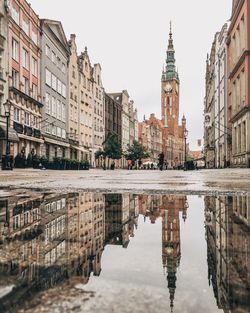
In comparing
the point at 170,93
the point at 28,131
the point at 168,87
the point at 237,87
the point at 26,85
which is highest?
the point at 168,87

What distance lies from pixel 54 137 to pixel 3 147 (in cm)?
1381

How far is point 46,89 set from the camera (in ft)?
136

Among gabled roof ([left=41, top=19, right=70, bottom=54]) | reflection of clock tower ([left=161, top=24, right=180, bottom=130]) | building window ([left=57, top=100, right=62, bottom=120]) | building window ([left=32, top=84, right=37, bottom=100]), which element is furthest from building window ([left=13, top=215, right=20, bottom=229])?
reflection of clock tower ([left=161, top=24, right=180, bottom=130])

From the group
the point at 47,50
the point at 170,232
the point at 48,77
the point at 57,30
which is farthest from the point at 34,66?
the point at 170,232

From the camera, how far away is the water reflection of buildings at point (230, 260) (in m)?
0.91

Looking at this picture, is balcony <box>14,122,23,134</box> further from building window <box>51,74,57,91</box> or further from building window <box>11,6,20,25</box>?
building window <box>51,74,57,91</box>

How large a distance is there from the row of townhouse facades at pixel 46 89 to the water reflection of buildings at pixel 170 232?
26253mm

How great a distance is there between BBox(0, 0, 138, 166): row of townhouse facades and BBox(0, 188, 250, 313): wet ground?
Answer: 2705 cm

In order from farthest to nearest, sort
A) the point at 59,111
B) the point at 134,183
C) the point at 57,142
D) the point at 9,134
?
the point at 59,111 < the point at 57,142 < the point at 9,134 < the point at 134,183

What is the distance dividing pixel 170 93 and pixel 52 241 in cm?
15303

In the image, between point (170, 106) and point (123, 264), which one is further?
point (170, 106)

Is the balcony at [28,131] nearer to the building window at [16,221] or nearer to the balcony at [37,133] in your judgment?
the balcony at [37,133]

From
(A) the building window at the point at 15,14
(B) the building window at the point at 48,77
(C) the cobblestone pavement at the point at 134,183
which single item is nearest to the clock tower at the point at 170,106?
(B) the building window at the point at 48,77

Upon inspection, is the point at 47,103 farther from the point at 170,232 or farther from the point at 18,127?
the point at 170,232
